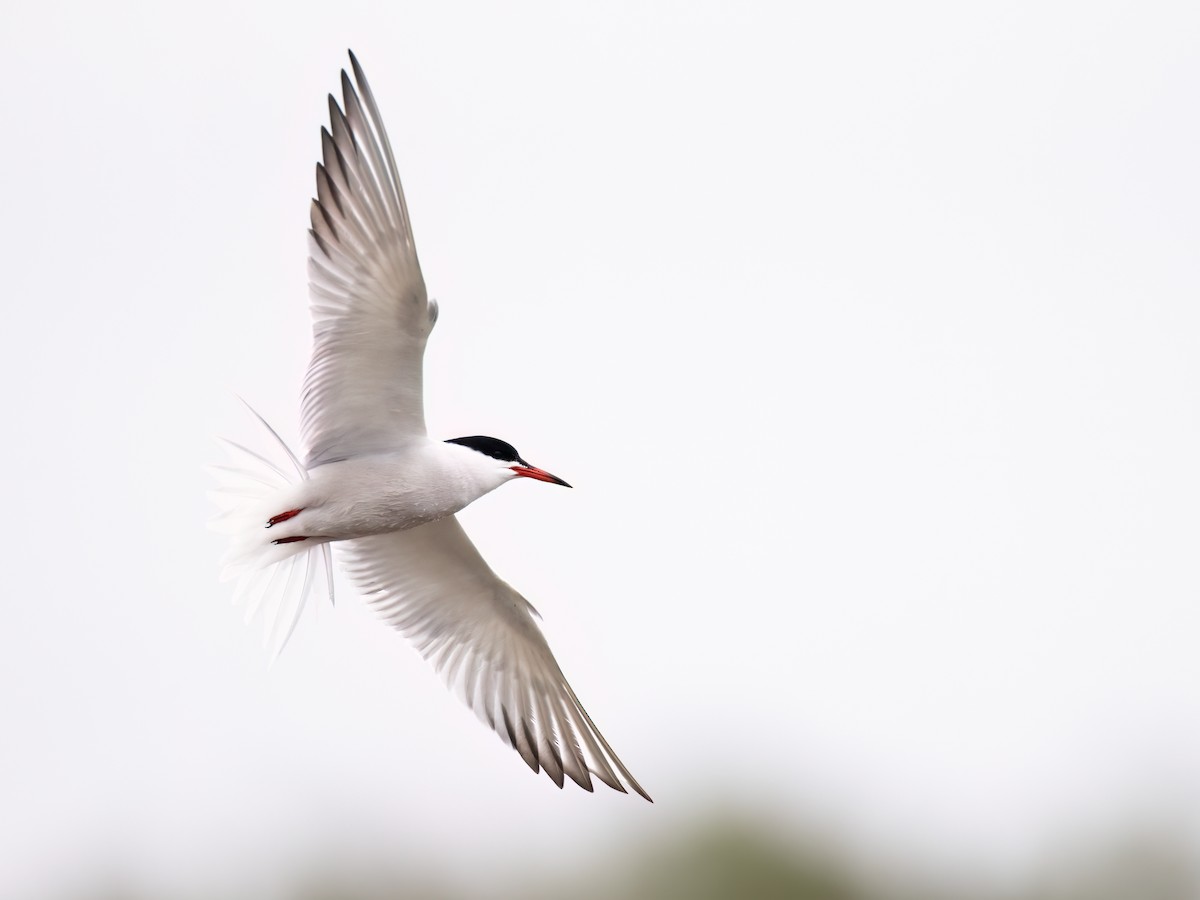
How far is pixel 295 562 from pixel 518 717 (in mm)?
1485

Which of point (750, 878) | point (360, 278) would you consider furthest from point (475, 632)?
point (750, 878)

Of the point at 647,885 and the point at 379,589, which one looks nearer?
the point at 379,589

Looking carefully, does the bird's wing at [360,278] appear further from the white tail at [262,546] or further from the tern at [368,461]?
the white tail at [262,546]

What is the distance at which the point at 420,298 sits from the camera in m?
7.45

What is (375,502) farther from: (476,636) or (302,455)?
(476,636)

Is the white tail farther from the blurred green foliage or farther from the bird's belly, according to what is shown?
the blurred green foliage

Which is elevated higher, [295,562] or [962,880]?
[962,880]

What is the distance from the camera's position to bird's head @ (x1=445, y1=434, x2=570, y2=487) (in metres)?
7.82

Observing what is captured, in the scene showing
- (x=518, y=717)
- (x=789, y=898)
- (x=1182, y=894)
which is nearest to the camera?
(x=518, y=717)

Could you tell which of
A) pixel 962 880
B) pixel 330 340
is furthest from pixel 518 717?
pixel 962 880

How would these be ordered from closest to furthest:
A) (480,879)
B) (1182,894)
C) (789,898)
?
(789,898) < (1182,894) < (480,879)

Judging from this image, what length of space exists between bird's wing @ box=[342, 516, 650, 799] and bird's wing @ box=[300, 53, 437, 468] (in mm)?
1257

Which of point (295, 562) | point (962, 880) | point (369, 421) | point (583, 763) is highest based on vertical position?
point (962, 880)

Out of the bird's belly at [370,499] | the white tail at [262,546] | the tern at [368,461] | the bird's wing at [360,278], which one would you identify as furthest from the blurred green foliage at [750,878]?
the bird's wing at [360,278]
